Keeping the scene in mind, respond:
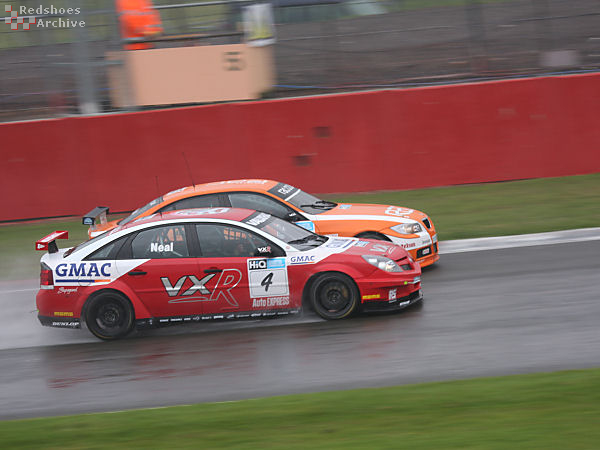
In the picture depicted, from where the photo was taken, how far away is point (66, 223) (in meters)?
16.5

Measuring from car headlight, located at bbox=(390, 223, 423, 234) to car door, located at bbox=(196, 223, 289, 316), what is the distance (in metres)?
2.32

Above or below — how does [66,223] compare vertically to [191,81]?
below

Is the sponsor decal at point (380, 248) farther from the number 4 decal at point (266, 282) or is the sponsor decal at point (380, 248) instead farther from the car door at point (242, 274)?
the number 4 decal at point (266, 282)

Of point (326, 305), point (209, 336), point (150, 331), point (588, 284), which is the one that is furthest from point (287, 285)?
point (588, 284)

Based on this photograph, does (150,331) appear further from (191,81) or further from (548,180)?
(548,180)

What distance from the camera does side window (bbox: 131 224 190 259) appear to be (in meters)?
9.53

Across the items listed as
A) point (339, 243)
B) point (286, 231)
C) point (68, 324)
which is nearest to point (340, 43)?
point (286, 231)

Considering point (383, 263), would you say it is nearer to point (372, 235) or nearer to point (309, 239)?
point (309, 239)

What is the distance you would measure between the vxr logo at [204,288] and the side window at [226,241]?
25 cm

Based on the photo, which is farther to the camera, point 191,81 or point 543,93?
point 191,81

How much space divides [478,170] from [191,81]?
21.1 feet

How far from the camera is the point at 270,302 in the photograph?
9289 millimetres

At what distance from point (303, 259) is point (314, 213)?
88.1 inches

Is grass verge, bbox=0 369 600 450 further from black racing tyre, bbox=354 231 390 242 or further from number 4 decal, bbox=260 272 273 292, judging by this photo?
black racing tyre, bbox=354 231 390 242
